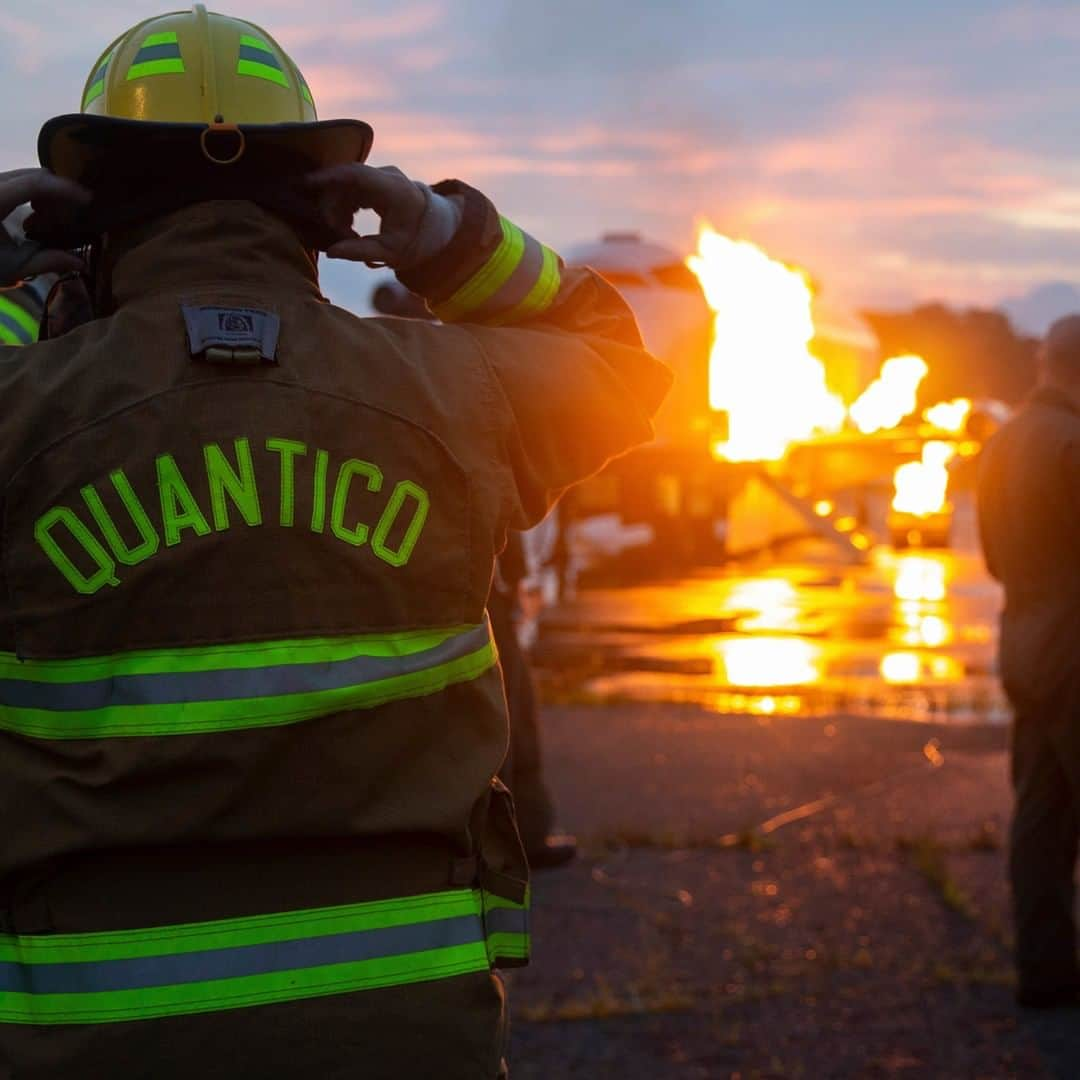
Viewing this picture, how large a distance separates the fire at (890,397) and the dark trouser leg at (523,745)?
97.7ft

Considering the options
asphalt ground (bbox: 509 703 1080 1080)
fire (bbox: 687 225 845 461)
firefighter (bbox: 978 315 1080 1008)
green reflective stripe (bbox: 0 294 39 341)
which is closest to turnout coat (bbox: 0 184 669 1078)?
green reflective stripe (bbox: 0 294 39 341)

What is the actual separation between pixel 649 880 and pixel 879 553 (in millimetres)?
19371

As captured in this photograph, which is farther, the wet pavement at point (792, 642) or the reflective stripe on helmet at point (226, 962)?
the wet pavement at point (792, 642)

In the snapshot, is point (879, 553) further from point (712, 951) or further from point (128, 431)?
point (128, 431)

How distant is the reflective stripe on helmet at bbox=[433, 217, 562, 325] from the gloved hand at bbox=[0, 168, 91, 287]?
0.54 m

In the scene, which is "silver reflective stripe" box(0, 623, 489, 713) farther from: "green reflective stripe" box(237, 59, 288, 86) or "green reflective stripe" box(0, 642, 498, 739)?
"green reflective stripe" box(237, 59, 288, 86)

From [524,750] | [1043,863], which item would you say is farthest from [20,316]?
[524,750]

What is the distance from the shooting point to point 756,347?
29594 millimetres

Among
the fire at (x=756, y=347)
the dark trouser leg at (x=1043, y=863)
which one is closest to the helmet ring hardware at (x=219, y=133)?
the dark trouser leg at (x=1043, y=863)

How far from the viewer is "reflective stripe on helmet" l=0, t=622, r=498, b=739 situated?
1891mm

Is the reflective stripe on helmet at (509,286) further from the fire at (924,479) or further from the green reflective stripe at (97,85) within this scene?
the fire at (924,479)

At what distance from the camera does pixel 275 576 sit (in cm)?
193

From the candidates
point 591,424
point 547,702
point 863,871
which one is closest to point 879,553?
point 547,702

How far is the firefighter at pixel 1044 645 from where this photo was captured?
16.6 ft
